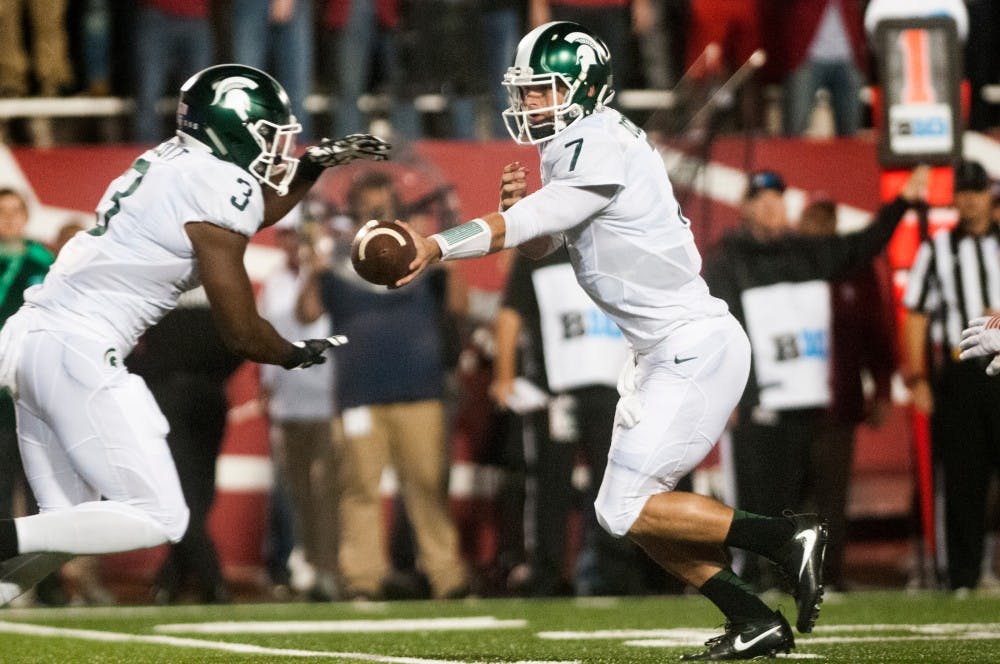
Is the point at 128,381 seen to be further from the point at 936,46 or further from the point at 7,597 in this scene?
the point at 936,46

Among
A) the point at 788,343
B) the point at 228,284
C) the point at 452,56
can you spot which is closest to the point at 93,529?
the point at 228,284

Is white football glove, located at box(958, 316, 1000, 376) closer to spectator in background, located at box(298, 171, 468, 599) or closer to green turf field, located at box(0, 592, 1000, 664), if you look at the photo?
green turf field, located at box(0, 592, 1000, 664)

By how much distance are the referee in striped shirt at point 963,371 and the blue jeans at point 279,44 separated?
129 inches

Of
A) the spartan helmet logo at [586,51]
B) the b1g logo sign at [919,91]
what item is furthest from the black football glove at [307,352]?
the b1g logo sign at [919,91]

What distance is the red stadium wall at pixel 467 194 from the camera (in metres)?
8.95

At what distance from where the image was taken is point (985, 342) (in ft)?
15.3

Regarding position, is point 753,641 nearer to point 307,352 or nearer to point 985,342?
point 985,342

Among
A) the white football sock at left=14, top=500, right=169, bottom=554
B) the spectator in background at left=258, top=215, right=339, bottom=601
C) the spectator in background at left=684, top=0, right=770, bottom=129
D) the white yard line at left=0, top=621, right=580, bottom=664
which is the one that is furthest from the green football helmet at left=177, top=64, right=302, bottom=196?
the spectator in background at left=684, top=0, right=770, bottom=129

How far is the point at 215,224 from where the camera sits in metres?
4.72

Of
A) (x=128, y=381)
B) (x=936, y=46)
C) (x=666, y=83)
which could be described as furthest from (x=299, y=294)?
(x=128, y=381)

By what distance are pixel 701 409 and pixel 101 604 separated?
4.13 m

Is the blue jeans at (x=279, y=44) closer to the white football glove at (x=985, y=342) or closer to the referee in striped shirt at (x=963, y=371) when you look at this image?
the referee in striped shirt at (x=963, y=371)

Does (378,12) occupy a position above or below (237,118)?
above

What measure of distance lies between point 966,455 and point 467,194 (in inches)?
113
